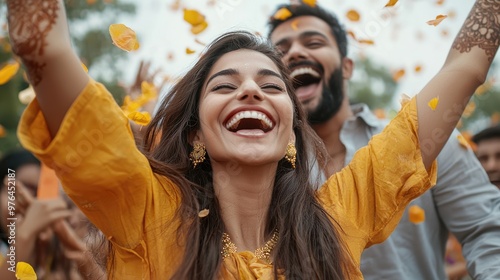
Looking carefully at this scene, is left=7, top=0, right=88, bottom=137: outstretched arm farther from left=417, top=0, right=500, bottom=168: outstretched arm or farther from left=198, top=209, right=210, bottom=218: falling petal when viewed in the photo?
left=417, top=0, right=500, bottom=168: outstretched arm

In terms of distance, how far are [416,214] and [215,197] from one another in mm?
1689

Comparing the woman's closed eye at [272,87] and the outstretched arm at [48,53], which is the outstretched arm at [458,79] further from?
the outstretched arm at [48,53]

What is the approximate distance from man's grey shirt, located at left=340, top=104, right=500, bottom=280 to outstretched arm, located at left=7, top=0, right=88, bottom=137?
236 centimetres

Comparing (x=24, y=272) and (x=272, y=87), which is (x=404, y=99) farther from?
(x=24, y=272)

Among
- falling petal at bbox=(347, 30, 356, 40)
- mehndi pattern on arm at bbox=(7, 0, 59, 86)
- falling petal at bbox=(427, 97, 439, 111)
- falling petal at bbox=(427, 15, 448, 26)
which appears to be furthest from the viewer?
falling petal at bbox=(347, 30, 356, 40)

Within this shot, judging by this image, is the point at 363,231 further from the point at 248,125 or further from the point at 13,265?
the point at 13,265

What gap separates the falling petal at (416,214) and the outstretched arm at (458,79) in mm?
1291

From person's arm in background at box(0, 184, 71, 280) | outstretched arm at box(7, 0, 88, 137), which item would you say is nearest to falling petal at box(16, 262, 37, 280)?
person's arm in background at box(0, 184, 71, 280)

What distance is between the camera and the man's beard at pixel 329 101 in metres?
4.86

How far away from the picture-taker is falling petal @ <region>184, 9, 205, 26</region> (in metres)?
3.88

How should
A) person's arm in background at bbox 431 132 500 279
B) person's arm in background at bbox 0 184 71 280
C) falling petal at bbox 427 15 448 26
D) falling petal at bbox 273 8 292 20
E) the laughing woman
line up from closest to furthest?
the laughing woman
falling petal at bbox 427 15 448 26
person's arm in background at bbox 0 184 71 280
person's arm in background at bbox 431 132 500 279
falling petal at bbox 273 8 292 20

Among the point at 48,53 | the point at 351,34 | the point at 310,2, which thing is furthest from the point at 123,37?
the point at 351,34

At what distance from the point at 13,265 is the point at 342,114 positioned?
2.40 metres

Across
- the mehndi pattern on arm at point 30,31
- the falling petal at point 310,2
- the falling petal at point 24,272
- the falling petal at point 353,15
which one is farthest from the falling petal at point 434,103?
the falling petal at point 310,2
